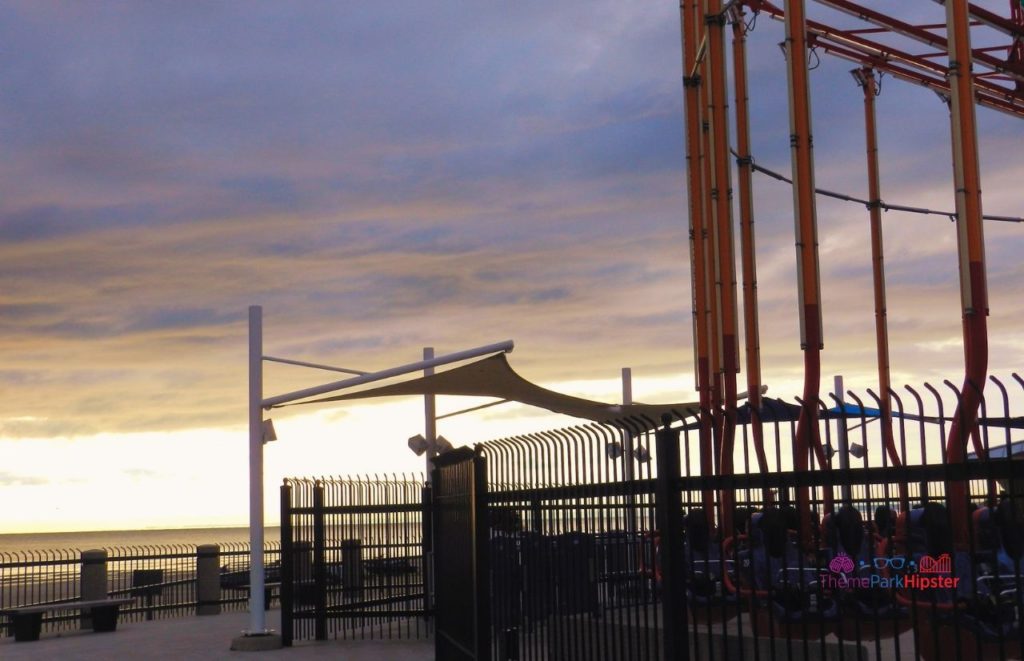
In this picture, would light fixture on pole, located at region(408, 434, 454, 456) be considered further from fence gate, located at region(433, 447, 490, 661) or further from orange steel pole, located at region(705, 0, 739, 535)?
fence gate, located at region(433, 447, 490, 661)

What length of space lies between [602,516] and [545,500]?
0.95 meters

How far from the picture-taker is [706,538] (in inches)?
274

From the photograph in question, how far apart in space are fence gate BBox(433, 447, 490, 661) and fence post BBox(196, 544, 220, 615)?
43.0 ft

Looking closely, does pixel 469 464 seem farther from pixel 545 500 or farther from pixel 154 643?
pixel 154 643

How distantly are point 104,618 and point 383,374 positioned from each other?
342 inches

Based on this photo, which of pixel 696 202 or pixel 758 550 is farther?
pixel 696 202

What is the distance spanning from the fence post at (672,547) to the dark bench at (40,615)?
17.0m

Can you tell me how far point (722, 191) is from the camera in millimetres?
17031

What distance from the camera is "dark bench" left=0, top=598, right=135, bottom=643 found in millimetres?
21000

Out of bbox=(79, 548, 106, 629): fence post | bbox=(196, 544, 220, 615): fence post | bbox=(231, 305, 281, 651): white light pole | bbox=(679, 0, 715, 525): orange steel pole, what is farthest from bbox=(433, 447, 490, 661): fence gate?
bbox=(196, 544, 220, 615): fence post

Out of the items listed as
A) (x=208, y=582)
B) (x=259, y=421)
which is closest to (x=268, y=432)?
(x=259, y=421)

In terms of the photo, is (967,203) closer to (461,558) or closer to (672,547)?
(461,558)

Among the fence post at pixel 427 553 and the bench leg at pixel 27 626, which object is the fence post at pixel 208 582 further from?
the fence post at pixel 427 553

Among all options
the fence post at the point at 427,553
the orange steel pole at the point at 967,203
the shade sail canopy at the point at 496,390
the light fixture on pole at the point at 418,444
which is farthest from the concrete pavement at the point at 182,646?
the orange steel pole at the point at 967,203
